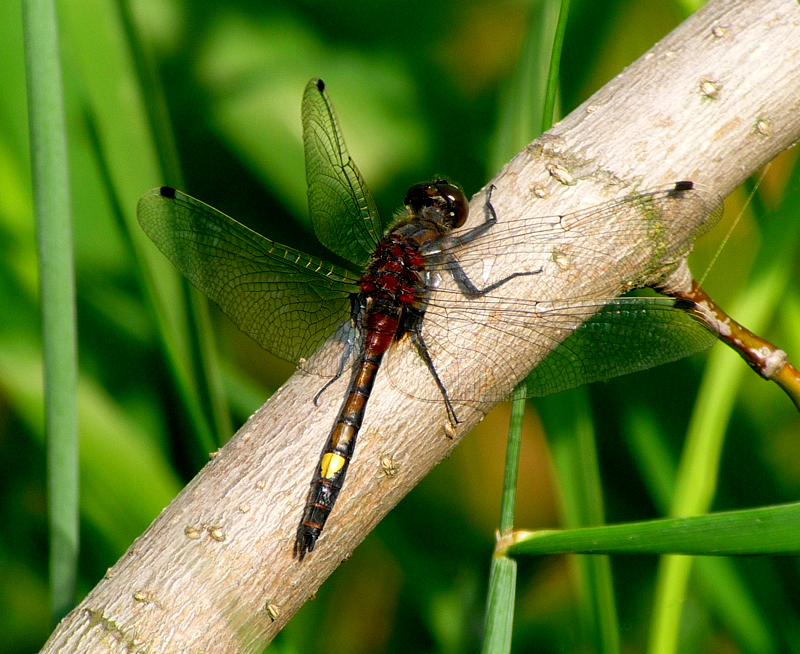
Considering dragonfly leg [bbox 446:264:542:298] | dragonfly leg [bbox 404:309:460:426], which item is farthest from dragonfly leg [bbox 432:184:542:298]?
dragonfly leg [bbox 404:309:460:426]

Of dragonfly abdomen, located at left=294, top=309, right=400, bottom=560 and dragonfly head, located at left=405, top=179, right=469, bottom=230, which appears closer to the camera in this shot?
dragonfly abdomen, located at left=294, top=309, right=400, bottom=560

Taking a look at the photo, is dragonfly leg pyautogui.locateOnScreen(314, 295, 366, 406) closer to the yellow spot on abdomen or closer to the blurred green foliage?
the yellow spot on abdomen

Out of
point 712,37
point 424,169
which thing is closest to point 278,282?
point 424,169

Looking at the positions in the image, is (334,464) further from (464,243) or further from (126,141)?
(126,141)

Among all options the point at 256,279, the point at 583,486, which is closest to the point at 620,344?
the point at 583,486

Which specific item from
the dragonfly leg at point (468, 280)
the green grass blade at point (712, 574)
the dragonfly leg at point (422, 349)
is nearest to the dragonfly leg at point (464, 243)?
the dragonfly leg at point (468, 280)

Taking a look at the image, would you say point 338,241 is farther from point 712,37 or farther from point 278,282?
point 712,37
